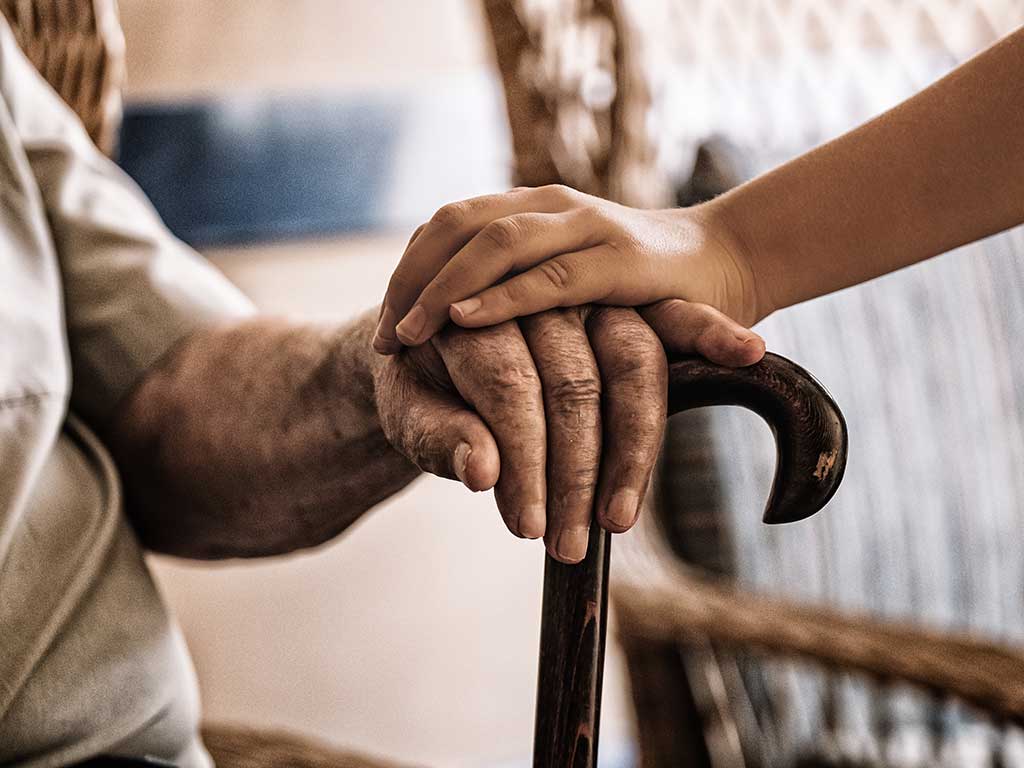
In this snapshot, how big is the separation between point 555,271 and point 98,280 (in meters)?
0.34

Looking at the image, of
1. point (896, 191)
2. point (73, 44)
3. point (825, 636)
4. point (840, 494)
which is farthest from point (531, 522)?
point (840, 494)

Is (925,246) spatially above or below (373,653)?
above

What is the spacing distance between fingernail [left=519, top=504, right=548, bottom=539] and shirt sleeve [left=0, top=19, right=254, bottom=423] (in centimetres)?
34

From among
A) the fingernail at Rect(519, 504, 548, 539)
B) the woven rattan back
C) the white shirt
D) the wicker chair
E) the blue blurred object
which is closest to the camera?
the fingernail at Rect(519, 504, 548, 539)

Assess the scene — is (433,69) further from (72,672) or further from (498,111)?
(72,672)

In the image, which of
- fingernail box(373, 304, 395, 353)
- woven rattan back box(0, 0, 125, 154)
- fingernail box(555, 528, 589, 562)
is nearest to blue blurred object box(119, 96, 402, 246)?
woven rattan back box(0, 0, 125, 154)

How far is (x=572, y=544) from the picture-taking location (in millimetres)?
314

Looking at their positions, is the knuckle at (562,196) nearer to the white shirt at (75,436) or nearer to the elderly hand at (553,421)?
the elderly hand at (553,421)

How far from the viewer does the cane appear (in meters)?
0.32

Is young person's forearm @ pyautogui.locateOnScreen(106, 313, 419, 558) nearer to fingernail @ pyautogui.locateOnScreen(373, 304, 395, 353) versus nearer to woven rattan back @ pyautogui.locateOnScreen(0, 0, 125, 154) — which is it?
fingernail @ pyautogui.locateOnScreen(373, 304, 395, 353)

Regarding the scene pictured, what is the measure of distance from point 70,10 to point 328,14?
692mm

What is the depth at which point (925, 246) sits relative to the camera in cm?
42

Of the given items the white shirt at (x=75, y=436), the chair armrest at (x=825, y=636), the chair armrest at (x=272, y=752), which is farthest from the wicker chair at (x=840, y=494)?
the white shirt at (x=75, y=436)

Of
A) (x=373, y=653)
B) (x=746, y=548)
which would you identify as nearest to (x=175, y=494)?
(x=746, y=548)
